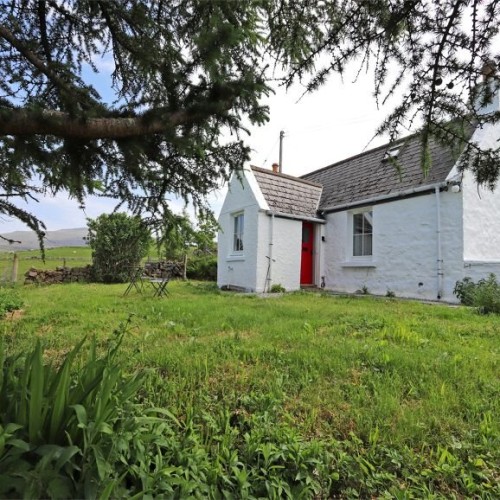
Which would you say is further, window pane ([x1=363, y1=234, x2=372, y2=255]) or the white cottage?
window pane ([x1=363, y1=234, x2=372, y2=255])

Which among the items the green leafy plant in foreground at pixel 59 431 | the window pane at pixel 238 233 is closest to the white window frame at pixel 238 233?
the window pane at pixel 238 233

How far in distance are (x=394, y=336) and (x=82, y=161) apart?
4034mm

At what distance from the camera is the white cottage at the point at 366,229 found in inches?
335

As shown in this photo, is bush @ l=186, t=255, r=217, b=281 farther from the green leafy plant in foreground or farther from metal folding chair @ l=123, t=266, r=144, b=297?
the green leafy plant in foreground

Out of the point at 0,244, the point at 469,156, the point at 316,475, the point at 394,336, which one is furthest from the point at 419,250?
the point at 0,244

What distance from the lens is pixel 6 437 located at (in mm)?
1531

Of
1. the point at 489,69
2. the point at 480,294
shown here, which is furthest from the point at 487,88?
the point at 480,294

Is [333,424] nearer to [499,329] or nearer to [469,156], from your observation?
[469,156]

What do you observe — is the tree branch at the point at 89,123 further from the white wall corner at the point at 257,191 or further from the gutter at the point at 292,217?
the gutter at the point at 292,217

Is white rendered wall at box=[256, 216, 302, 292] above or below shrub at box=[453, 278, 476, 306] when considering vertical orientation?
above

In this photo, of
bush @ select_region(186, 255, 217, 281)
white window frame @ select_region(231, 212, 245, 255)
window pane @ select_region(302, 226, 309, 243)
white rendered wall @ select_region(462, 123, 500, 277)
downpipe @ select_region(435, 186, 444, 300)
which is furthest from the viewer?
bush @ select_region(186, 255, 217, 281)

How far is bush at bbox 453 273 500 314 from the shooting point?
21.8ft

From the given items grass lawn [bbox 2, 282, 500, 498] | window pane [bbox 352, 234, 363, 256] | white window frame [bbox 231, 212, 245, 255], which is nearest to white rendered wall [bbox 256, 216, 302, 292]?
white window frame [bbox 231, 212, 245, 255]

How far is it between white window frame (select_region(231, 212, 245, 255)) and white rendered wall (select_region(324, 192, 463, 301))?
326cm
